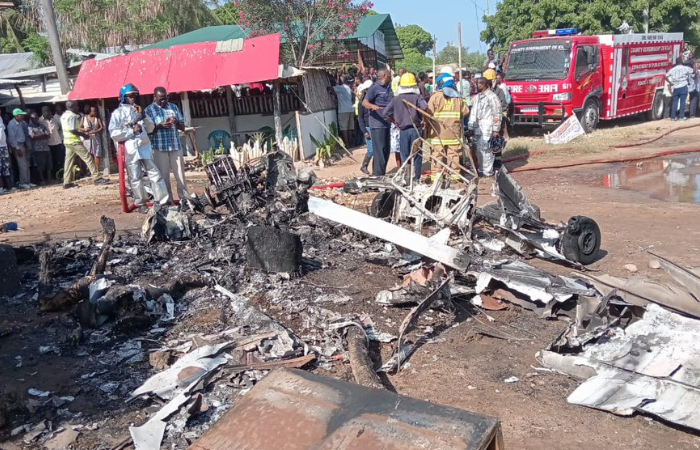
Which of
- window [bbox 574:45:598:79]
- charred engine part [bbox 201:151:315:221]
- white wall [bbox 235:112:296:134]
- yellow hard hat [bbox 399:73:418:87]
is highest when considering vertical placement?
window [bbox 574:45:598:79]

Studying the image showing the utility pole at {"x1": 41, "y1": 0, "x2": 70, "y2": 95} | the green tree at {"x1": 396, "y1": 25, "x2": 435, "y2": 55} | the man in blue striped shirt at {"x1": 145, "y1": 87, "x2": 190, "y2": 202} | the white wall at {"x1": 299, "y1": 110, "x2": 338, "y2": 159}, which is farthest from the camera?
the green tree at {"x1": 396, "y1": 25, "x2": 435, "y2": 55}

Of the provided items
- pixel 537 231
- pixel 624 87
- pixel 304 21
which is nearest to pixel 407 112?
pixel 537 231

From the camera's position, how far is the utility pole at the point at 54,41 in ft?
48.9

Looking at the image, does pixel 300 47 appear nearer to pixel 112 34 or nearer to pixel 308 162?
pixel 308 162

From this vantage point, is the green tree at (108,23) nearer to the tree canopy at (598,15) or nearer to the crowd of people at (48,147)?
the crowd of people at (48,147)

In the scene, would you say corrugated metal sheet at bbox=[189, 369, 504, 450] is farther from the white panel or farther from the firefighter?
the white panel

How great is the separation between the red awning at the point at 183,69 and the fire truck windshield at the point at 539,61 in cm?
647

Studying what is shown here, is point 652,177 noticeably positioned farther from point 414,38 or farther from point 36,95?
point 414,38

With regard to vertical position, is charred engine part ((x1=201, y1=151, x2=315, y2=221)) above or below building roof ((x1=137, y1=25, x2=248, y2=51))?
below

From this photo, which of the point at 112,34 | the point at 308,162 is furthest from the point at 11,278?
the point at 112,34

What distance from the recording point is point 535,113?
1548 cm

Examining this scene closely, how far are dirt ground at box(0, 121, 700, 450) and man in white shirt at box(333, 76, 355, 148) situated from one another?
7370 mm

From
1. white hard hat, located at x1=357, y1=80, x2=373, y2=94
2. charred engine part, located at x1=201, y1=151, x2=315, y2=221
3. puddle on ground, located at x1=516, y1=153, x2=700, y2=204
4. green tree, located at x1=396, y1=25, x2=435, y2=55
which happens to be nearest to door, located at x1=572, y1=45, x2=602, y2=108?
puddle on ground, located at x1=516, y1=153, x2=700, y2=204

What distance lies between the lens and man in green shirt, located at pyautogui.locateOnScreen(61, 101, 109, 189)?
12.4 metres
